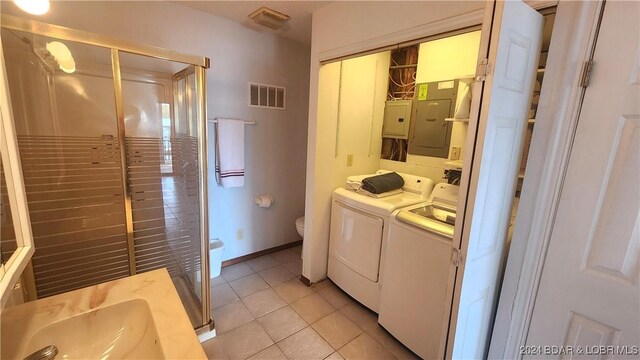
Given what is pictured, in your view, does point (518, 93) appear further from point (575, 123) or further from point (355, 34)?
point (355, 34)

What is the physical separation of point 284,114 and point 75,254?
2.14m

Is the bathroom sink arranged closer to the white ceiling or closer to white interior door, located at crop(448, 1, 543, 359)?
white interior door, located at crop(448, 1, 543, 359)

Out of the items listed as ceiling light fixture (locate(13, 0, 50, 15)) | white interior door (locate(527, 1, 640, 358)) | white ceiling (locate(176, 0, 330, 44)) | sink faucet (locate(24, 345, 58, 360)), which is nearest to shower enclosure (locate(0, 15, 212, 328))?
ceiling light fixture (locate(13, 0, 50, 15))

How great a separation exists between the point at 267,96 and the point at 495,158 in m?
2.37

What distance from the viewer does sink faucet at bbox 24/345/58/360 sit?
0.81m

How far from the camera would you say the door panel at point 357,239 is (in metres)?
2.09

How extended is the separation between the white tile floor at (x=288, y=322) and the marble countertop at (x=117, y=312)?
97 centimetres

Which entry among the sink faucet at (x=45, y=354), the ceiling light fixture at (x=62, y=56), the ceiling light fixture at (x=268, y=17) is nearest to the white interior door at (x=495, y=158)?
the sink faucet at (x=45, y=354)

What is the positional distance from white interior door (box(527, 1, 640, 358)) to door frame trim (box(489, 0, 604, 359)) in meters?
0.03

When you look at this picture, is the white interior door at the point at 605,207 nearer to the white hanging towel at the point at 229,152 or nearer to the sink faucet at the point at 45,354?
the sink faucet at the point at 45,354

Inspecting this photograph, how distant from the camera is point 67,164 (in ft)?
5.05

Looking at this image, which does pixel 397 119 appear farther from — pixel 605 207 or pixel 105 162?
pixel 105 162

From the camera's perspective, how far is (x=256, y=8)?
2.19 m

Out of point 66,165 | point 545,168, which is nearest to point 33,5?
point 66,165
